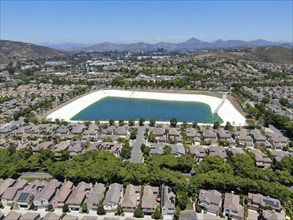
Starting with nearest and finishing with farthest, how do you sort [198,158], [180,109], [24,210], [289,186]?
[24,210] < [289,186] < [198,158] < [180,109]

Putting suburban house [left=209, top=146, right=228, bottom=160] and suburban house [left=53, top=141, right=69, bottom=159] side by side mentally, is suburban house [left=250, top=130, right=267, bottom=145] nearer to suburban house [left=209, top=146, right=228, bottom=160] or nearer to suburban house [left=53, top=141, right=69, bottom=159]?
suburban house [left=209, top=146, right=228, bottom=160]

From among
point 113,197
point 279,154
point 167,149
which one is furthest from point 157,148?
point 279,154

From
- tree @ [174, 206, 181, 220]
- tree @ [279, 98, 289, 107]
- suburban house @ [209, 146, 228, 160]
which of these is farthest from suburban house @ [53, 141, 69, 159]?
tree @ [279, 98, 289, 107]

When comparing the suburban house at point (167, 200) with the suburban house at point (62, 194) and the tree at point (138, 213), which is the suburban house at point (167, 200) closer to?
the tree at point (138, 213)

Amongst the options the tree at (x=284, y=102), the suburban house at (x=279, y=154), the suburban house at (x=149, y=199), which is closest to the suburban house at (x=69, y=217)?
the suburban house at (x=149, y=199)

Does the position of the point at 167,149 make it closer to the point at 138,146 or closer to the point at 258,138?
the point at 138,146

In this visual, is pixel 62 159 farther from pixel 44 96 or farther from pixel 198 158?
pixel 44 96

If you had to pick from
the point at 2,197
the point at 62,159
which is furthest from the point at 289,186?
the point at 2,197
